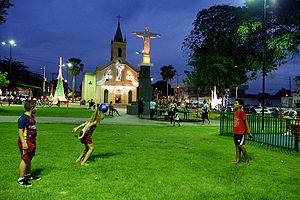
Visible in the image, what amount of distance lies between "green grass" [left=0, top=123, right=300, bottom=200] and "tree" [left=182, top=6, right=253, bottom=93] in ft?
89.8

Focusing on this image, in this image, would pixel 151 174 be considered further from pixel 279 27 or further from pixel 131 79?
pixel 131 79

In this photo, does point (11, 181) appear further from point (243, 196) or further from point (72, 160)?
point (243, 196)

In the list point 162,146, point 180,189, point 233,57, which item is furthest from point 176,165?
point 233,57

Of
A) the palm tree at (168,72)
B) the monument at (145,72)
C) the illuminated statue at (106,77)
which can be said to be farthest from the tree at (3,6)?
the palm tree at (168,72)

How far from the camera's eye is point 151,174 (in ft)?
21.6

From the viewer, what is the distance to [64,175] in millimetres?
6234

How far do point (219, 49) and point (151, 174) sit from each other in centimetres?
3304

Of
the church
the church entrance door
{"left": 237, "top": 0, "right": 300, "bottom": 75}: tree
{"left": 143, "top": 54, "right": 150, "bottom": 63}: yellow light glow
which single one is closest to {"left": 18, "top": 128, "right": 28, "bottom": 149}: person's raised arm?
{"left": 237, "top": 0, "right": 300, "bottom": 75}: tree

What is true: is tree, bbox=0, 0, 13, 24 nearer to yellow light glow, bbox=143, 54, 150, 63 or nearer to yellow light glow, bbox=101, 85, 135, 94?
yellow light glow, bbox=143, 54, 150, 63

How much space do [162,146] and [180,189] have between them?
508 cm

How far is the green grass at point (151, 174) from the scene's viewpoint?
5281 mm

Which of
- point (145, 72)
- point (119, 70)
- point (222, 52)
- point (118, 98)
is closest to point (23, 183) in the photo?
point (145, 72)

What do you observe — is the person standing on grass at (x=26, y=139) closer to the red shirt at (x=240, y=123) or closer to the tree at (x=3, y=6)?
the red shirt at (x=240, y=123)

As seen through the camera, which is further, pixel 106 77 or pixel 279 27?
pixel 106 77
